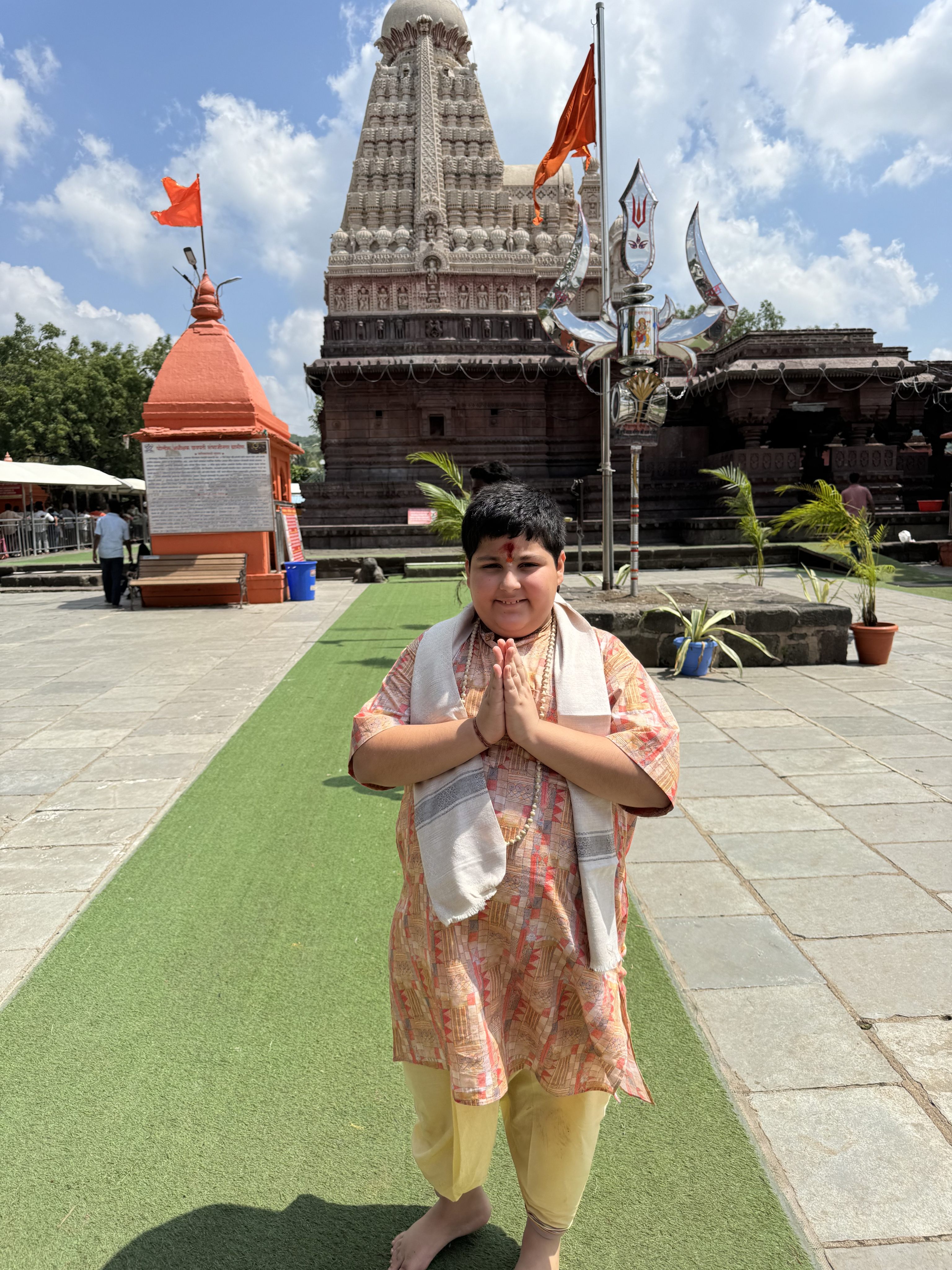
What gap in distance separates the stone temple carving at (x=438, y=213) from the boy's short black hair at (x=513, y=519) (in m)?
29.1

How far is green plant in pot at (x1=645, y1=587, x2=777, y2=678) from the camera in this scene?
694 centimetres

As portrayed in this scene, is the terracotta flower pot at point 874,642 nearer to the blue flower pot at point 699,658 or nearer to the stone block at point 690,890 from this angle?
the blue flower pot at point 699,658

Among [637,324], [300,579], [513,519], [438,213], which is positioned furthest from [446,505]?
[438,213]

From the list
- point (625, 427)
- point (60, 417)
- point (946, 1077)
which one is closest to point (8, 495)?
point (60, 417)

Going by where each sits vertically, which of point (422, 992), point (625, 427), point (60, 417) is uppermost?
point (60, 417)

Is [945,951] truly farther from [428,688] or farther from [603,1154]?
[428,688]

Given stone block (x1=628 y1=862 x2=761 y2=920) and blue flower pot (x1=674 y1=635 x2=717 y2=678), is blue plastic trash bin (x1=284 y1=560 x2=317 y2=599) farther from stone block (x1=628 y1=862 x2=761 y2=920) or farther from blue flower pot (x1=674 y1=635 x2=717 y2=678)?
stone block (x1=628 y1=862 x2=761 y2=920)

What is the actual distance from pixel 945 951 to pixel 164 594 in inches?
427

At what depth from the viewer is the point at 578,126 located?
1046cm

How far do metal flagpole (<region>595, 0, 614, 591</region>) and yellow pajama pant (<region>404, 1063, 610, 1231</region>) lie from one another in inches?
266

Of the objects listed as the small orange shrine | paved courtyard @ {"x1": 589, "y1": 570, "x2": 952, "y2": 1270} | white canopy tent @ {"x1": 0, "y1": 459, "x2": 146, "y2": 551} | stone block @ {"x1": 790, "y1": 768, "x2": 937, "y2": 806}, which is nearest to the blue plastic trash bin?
the small orange shrine

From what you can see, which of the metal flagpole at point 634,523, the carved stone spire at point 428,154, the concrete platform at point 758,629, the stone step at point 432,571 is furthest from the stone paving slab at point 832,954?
the carved stone spire at point 428,154

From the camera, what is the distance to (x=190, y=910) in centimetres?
298

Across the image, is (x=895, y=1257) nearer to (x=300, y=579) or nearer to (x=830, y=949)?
(x=830, y=949)
